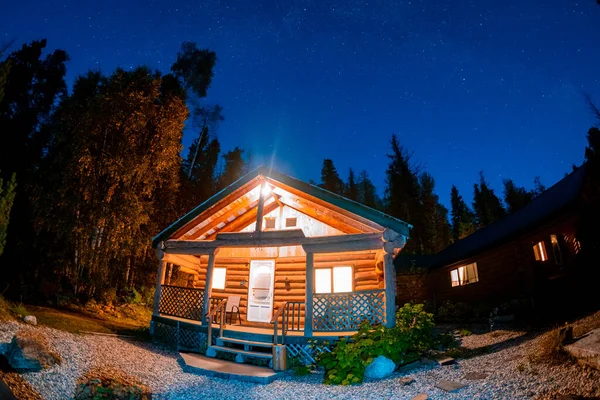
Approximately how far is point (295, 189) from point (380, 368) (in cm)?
644

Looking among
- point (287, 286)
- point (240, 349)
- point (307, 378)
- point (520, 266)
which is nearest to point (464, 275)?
point (520, 266)

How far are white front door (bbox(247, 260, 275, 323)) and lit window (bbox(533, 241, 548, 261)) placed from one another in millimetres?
14101

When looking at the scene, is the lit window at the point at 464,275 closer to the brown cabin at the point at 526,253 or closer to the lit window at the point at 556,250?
the brown cabin at the point at 526,253

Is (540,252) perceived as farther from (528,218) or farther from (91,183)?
(91,183)

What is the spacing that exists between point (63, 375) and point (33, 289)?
10832 millimetres

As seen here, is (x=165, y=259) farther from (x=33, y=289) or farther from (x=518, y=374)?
(x=518, y=374)

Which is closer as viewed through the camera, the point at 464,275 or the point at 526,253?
the point at 526,253

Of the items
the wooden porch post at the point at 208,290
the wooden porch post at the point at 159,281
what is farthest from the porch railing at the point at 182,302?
the wooden porch post at the point at 208,290

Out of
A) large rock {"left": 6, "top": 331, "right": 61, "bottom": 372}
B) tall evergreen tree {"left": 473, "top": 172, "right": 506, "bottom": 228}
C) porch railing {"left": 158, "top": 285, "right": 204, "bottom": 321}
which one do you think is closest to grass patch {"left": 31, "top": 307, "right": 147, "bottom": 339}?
porch railing {"left": 158, "top": 285, "right": 204, "bottom": 321}

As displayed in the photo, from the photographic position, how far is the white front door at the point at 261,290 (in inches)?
530

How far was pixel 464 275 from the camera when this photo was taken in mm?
21281

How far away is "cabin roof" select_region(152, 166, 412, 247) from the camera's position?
10.3 meters

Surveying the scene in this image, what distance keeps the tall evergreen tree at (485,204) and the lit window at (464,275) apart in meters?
39.4

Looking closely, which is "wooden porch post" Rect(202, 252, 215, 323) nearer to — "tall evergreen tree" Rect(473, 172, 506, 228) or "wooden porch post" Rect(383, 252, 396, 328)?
"wooden porch post" Rect(383, 252, 396, 328)
